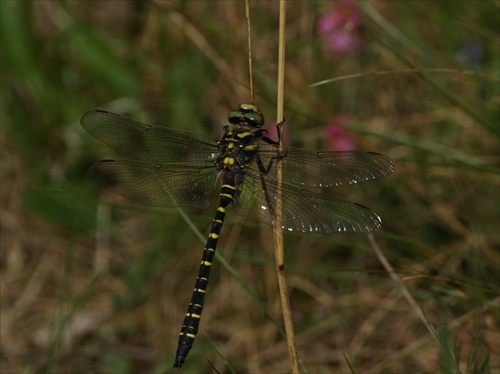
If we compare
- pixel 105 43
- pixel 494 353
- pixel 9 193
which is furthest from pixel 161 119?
pixel 494 353

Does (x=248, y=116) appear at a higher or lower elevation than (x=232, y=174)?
higher

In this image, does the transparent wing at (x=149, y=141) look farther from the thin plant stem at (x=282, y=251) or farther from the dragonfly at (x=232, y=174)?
the thin plant stem at (x=282, y=251)

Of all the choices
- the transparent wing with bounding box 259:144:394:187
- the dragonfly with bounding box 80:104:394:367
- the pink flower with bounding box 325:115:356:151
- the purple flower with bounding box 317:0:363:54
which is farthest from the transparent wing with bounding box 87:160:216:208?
the purple flower with bounding box 317:0:363:54

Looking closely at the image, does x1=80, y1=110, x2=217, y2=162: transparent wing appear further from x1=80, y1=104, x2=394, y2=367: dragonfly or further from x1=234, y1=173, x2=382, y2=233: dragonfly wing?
x1=234, y1=173, x2=382, y2=233: dragonfly wing

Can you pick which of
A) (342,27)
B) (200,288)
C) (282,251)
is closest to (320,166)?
(282,251)

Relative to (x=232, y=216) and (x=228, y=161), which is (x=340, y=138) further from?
(x=228, y=161)

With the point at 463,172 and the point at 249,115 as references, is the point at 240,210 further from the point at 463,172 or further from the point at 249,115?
the point at 463,172

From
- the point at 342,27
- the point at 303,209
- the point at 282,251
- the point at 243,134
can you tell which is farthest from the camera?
the point at 342,27

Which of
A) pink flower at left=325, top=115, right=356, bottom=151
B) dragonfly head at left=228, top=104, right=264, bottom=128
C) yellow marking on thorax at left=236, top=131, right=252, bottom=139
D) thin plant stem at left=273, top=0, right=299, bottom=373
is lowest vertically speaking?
thin plant stem at left=273, top=0, right=299, bottom=373
